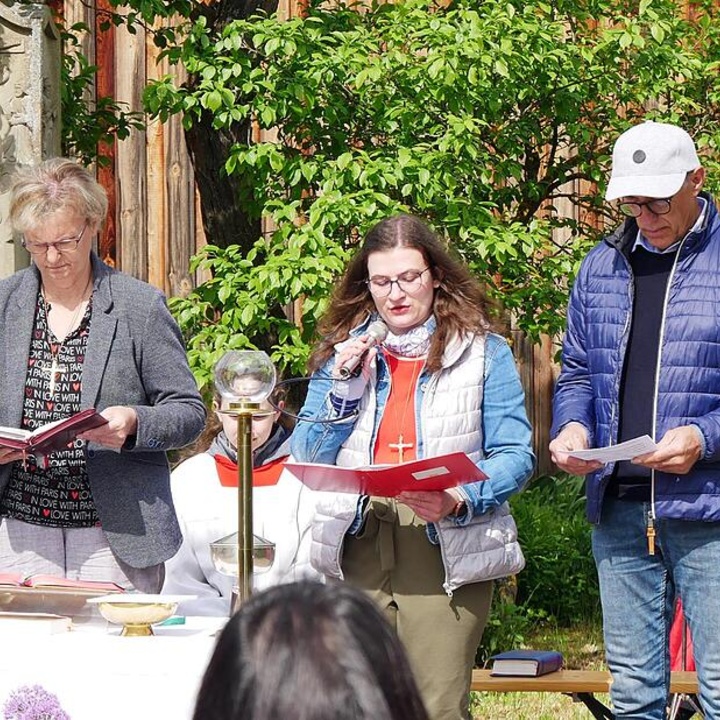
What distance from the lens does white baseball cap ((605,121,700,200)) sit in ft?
12.4

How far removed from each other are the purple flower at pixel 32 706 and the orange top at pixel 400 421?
1.09 meters

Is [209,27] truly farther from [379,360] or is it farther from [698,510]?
[698,510]

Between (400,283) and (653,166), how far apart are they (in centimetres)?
71

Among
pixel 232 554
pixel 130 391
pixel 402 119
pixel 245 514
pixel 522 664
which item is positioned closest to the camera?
pixel 245 514

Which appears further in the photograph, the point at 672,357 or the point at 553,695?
the point at 553,695

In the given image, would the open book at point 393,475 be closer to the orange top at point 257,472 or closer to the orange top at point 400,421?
the orange top at point 400,421

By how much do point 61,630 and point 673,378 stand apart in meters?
1.61

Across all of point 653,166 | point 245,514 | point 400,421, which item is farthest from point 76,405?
point 653,166

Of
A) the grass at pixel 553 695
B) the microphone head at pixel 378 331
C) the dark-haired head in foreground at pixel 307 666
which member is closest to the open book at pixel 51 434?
the microphone head at pixel 378 331

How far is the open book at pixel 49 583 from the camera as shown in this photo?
3559 mm

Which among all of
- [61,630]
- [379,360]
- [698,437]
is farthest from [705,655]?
[61,630]

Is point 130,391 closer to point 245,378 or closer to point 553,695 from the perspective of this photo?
point 245,378

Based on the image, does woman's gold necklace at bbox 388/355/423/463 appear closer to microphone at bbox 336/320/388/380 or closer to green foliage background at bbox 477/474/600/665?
microphone at bbox 336/320/388/380

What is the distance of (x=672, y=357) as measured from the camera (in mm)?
3820
